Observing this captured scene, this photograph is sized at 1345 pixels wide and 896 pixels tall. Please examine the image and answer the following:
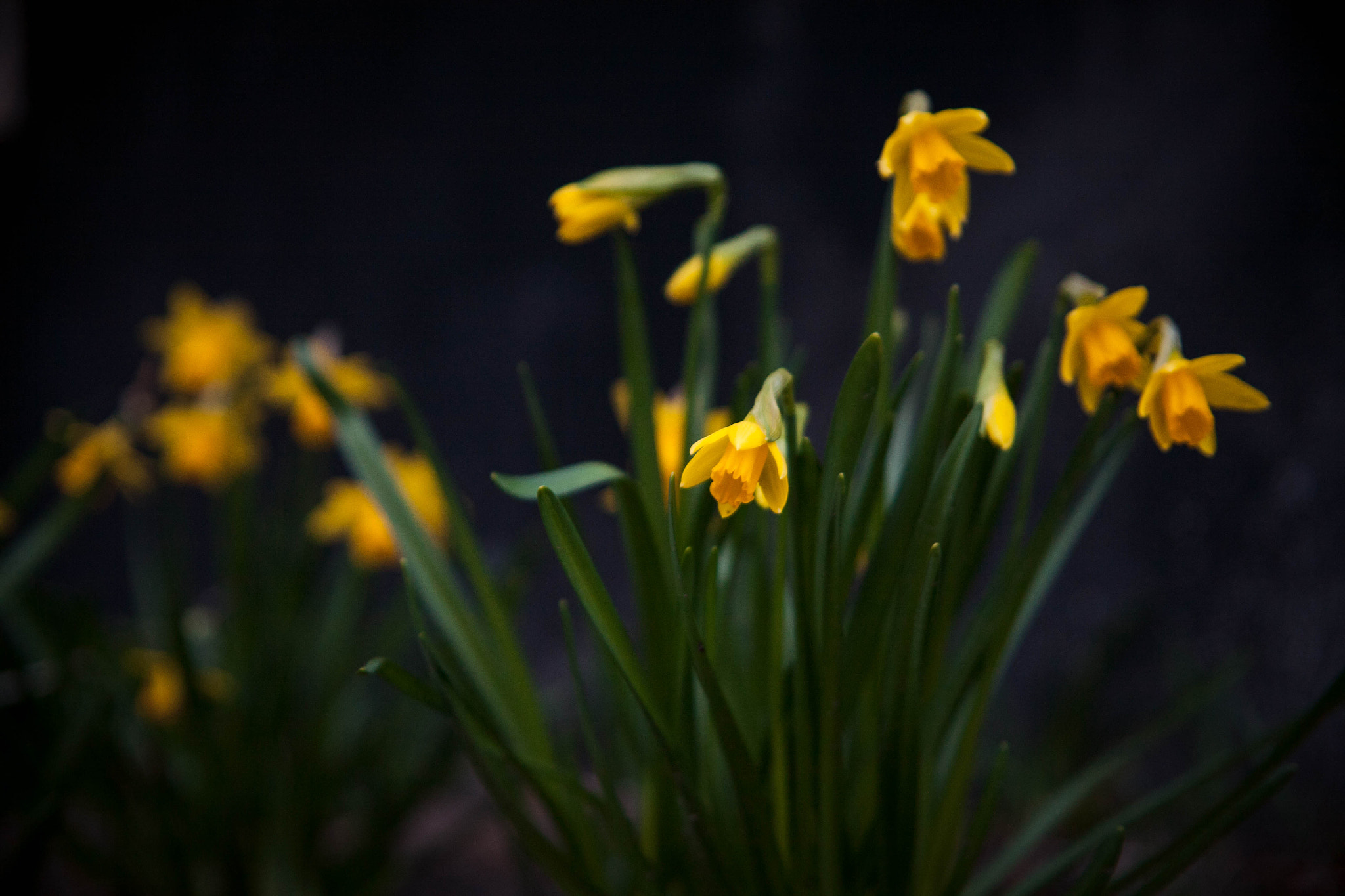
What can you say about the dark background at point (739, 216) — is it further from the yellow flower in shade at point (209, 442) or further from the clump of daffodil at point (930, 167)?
the clump of daffodil at point (930, 167)

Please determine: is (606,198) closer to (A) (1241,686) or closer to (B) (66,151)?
(A) (1241,686)

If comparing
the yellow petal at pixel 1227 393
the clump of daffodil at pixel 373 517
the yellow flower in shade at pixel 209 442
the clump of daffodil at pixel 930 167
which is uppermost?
the clump of daffodil at pixel 930 167

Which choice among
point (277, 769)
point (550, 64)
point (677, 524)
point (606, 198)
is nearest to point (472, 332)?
point (550, 64)

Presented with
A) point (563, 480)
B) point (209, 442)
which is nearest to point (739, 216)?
point (209, 442)

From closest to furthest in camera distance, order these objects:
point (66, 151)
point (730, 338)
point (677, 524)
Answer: point (677, 524) < point (730, 338) < point (66, 151)

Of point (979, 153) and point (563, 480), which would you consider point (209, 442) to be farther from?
point (979, 153)

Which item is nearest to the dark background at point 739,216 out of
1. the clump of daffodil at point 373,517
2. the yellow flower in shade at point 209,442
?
the clump of daffodil at point 373,517

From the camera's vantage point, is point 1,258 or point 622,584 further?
point 1,258
